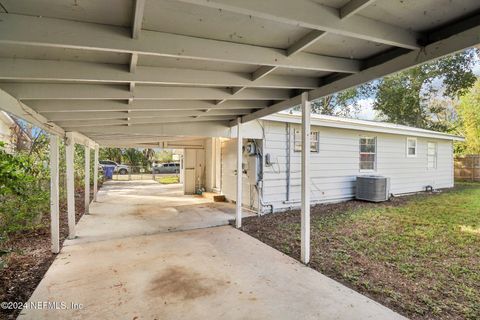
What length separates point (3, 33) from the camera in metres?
1.53

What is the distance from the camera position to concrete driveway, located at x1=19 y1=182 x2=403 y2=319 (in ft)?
8.66

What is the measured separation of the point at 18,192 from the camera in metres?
2.99

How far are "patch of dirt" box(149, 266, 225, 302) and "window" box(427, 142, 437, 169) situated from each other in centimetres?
1167

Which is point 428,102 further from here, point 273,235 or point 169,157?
point 169,157

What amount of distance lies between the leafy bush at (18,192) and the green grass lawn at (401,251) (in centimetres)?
371

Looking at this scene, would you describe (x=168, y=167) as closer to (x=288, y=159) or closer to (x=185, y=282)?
(x=288, y=159)

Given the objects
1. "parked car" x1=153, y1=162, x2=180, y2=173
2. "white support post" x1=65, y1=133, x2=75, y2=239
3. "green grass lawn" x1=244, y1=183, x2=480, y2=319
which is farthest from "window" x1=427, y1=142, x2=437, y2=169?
"parked car" x1=153, y1=162, x2=180, y2=173

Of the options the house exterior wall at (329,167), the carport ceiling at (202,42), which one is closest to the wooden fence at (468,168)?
the house exterior wall at (329,167)

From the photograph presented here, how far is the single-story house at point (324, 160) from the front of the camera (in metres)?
7.14

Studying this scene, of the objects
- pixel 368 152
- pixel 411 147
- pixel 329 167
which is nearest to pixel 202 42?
pixel 329 167

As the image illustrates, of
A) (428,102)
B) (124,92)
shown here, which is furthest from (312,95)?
(428,102)

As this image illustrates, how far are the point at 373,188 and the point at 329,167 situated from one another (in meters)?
1.54

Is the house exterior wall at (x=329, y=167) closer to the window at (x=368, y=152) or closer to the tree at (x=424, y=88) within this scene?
the window at (x=368, y=152)

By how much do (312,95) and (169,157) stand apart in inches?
1150
